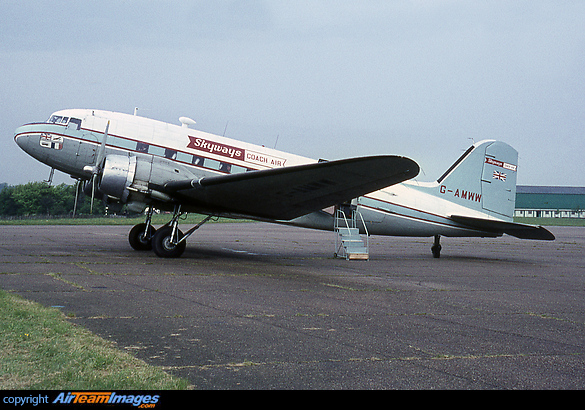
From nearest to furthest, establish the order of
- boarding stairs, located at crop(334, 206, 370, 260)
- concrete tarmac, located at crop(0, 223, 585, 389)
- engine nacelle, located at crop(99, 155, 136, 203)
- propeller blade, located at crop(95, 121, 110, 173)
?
1. concrete tarmac, located at crop(0, 223, 585, 389)
2. engine nacelle, located at crop(99, 155, 136, 203)
3. propeller blade, located at crop(95, 121, 110, 173)
4. boarding stairs, located at crop(334, 206, 370, 260)

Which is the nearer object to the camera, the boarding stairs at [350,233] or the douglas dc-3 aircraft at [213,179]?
the douglas dc-3 aircraft at [213,179]

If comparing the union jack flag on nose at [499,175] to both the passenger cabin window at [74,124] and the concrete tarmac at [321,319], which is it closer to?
the concrete tarmac at [321,319]

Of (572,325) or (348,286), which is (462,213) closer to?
(348,286)

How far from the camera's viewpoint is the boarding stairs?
16609 millimetres

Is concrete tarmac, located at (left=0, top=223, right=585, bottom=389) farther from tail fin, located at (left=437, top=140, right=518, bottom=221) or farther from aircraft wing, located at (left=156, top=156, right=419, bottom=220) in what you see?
tail fin, located at (left=437, top=140, right=518, bottom=221)

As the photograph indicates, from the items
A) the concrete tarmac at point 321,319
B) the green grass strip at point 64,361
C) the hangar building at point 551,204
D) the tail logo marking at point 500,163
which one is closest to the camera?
the green grass strip at point 64,361

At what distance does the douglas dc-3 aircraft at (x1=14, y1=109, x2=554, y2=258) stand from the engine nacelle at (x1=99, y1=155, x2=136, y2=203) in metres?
0.03

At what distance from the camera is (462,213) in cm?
1886

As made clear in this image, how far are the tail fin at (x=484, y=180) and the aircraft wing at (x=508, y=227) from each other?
803 millimetres

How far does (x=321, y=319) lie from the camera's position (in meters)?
7.22

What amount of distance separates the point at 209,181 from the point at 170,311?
21.8 feet

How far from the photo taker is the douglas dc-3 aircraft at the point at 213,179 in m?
13.1
